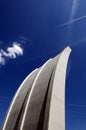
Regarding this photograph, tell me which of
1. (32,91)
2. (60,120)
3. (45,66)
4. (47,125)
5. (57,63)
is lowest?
(47,125)

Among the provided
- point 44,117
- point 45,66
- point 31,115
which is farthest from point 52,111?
point 45,66

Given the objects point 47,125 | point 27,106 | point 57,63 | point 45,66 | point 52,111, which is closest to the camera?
point 47,125

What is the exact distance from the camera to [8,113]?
1502cm

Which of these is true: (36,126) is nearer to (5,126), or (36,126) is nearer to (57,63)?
(5,126)

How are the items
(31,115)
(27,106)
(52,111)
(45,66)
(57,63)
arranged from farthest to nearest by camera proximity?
1. (45,66)
2. (57,63)
3. (27,106)
4. (31,115)
5. (52,111)

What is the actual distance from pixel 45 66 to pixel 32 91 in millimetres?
3025

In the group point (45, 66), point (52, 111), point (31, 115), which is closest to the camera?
point (52, 111)

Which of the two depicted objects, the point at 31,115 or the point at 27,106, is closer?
the point at 31,115

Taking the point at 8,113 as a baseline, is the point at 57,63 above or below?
above

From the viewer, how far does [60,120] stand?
12.0 m

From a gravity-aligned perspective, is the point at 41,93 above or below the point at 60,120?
above

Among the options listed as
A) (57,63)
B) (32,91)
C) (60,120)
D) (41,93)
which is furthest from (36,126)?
(57,63)

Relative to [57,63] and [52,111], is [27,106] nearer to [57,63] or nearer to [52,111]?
[52,111]

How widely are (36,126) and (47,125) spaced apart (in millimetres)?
964
